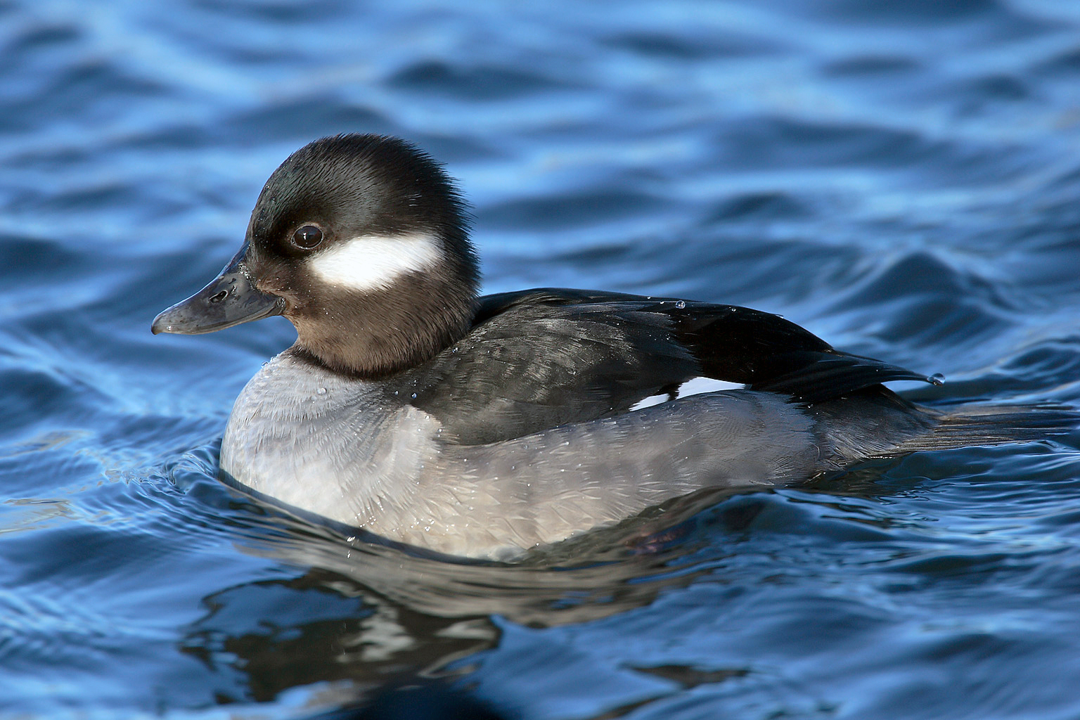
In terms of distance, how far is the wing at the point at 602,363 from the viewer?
5.14 m

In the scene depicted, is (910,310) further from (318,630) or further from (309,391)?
(318,630)

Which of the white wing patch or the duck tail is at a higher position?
the white wing patch

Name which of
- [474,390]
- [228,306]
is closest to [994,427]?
[474,390]

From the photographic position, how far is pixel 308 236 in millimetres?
5500

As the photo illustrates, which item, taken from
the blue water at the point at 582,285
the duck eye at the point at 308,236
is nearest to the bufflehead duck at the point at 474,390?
the duck eye at the point at 308,236

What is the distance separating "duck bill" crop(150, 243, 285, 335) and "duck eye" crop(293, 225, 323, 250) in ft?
1.03

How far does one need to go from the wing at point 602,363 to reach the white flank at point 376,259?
1.36 ft

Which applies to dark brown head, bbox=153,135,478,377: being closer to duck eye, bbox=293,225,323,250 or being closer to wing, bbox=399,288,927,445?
duck eye, bbox=293,225,323,250

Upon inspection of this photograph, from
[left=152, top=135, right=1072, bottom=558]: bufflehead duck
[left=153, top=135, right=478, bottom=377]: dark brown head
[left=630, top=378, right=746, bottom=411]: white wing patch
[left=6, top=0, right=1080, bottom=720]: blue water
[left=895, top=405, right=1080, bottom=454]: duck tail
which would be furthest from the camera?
[left=895, top=405, right=1080, bottom=454]: duck tail

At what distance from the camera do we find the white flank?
5449 millimetres

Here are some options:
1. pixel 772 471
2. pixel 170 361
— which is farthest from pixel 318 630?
pixel 170 361

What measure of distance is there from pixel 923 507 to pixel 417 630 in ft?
7.57

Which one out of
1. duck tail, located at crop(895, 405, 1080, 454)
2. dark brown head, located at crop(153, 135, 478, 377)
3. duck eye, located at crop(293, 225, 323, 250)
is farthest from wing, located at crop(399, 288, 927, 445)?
duck eye, located at crop(293, 225, 323, 250)

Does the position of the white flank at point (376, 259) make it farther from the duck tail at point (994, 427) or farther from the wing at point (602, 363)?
the duck tail at point (994, 427)
